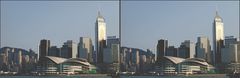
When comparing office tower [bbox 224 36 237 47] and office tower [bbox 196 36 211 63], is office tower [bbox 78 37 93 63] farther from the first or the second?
office tower [bbox 224 36 237 47]

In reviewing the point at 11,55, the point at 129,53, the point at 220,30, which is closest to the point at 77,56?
the point at 129,53

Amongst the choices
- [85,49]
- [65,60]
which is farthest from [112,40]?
[65,60]

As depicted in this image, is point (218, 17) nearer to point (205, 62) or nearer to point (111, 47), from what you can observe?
point (205, 62)

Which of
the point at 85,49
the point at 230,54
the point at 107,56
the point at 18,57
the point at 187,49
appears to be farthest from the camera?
the point at 18,57

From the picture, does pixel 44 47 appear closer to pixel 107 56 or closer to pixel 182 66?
pixel 107 56

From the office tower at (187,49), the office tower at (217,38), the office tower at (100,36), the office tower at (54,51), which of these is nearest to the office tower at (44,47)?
the office tower at (54,51)

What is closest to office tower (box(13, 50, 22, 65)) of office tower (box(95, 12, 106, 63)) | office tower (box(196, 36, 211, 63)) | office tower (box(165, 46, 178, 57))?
office tower (box(95, 12, 106, 63))
